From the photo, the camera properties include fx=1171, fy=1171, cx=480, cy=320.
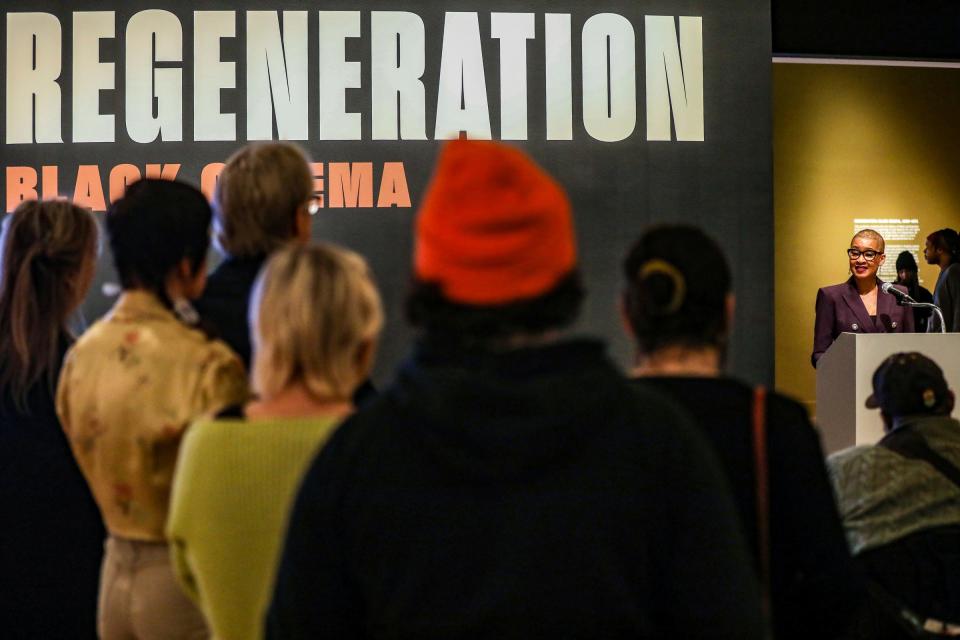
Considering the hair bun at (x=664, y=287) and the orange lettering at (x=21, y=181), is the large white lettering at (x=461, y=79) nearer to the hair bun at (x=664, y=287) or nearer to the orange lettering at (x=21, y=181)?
the orange lettering at (x=21, y=181)

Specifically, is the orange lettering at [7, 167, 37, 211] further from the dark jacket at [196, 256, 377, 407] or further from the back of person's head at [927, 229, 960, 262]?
the back of person's head at [927, 229, 960, 262]

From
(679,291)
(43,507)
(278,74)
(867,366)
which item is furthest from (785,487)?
(278,74)

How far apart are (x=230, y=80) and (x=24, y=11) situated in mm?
1173

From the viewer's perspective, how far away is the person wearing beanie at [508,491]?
3.84 ft

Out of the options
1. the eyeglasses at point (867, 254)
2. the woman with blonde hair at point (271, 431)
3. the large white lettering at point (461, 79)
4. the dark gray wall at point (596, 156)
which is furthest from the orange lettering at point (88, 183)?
the woman with blonde hair at point (271, 431)

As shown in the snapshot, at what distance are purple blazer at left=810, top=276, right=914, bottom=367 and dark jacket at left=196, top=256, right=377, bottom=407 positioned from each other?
401 cm

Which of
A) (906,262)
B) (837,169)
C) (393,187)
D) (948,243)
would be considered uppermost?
(837,169)

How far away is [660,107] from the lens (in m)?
6.28

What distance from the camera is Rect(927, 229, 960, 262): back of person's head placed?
301 inches

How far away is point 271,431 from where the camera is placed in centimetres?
160

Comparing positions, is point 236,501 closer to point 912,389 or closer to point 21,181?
point 912,389

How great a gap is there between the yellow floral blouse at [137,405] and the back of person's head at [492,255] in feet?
2.75

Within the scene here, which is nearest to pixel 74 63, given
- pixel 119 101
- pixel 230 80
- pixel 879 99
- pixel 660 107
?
pixel 119 101

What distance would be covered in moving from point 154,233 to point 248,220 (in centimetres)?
23
